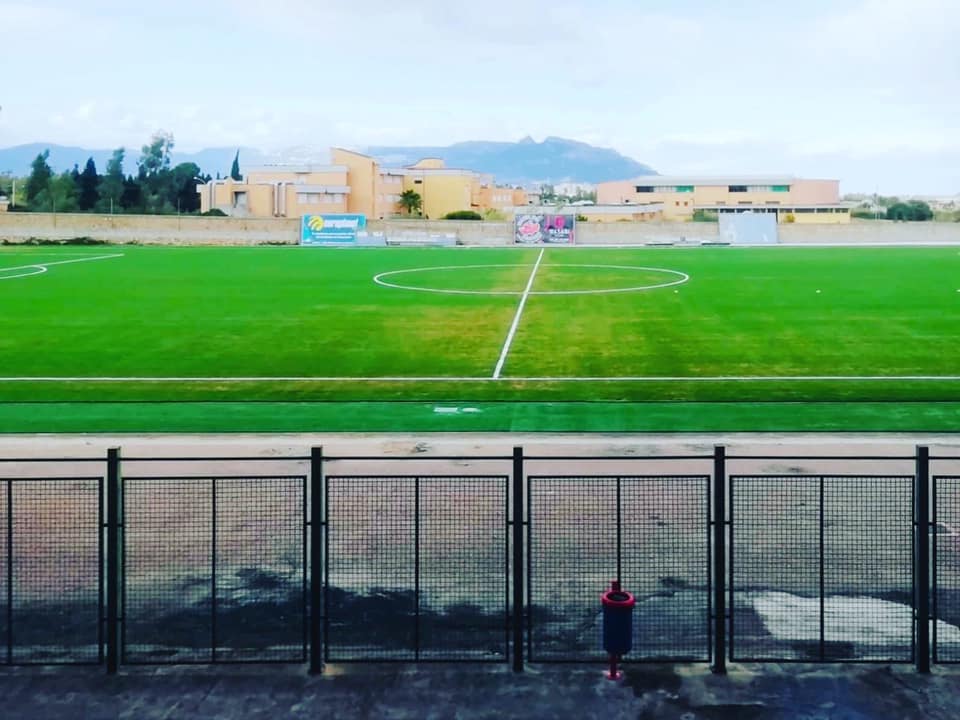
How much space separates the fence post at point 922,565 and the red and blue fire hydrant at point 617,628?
8.50 ft

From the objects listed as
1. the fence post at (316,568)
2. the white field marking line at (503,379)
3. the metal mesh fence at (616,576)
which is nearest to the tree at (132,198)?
the white field marking line at (503,379)

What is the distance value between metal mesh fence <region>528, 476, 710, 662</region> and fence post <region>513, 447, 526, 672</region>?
26 cm

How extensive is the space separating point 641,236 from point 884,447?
84.9 m

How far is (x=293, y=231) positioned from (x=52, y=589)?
90.9 metres

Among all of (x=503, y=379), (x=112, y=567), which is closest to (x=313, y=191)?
(x=503, y=379)

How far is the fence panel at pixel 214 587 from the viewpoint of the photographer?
1063cm

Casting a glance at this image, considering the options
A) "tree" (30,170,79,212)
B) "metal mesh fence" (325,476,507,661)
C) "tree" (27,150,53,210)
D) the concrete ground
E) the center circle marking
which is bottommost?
the concrete ground

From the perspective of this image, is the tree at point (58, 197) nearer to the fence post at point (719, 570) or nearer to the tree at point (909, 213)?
the tree at point (909, 213)

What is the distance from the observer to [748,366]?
29.4m

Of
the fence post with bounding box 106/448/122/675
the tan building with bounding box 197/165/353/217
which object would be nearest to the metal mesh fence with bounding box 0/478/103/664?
the fence post with bounding box 106/448/122/675

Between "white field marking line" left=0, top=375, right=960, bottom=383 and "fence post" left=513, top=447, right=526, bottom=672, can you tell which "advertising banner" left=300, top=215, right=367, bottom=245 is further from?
"fence post" left=513, top=447, right=526, bottom=672

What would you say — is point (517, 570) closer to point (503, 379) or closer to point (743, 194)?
point (503, 379)

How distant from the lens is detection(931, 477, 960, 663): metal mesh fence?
10.5m

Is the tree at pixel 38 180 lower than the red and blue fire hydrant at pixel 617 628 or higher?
higher
